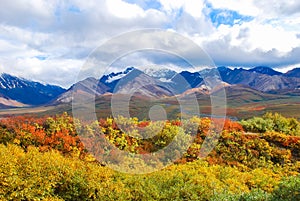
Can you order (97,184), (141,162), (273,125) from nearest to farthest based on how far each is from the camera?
1. (97,184)
2. (141,162)
3. (273,125)

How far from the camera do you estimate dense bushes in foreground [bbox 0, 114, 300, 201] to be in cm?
960

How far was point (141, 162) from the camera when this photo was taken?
1456 cm

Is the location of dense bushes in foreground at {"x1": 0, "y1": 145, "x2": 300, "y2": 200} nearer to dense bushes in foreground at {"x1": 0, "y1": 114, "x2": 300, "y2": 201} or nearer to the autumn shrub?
dense bushes in foreground at {"x1": 0, "y1": 114, "x2": 300, "y2": 201}

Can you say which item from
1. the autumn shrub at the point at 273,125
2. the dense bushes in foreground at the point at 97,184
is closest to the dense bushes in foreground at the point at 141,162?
the dense bushes in foreground at the point at 97,184

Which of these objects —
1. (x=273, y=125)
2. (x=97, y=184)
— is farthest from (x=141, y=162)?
(x=273, y=125)

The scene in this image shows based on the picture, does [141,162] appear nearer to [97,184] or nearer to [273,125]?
[97,184]

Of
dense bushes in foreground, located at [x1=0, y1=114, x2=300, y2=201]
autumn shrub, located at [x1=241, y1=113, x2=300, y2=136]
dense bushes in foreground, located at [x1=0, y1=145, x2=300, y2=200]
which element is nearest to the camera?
dense bushes in foreground, located at [x1=0, y1=145, x2=300, y2=200]

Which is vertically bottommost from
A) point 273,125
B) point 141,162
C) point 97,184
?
point 141,162

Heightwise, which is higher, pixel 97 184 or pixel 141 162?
pixel 97 184

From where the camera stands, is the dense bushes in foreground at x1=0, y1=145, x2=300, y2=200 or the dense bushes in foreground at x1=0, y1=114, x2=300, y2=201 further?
the dense bushes in foreground at x1=0, y1=114, x2=300, y2=201

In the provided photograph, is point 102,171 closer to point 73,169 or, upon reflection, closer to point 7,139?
point 73,169

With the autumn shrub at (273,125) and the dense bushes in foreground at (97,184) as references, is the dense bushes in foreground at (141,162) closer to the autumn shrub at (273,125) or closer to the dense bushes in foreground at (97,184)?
the dense bushes in foreground at (97,184)

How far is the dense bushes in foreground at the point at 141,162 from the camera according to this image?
9602 millimetres

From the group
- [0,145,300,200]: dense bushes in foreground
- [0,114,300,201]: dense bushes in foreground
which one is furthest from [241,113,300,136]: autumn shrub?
[0,145,300,200]: dense bushes in foreground
